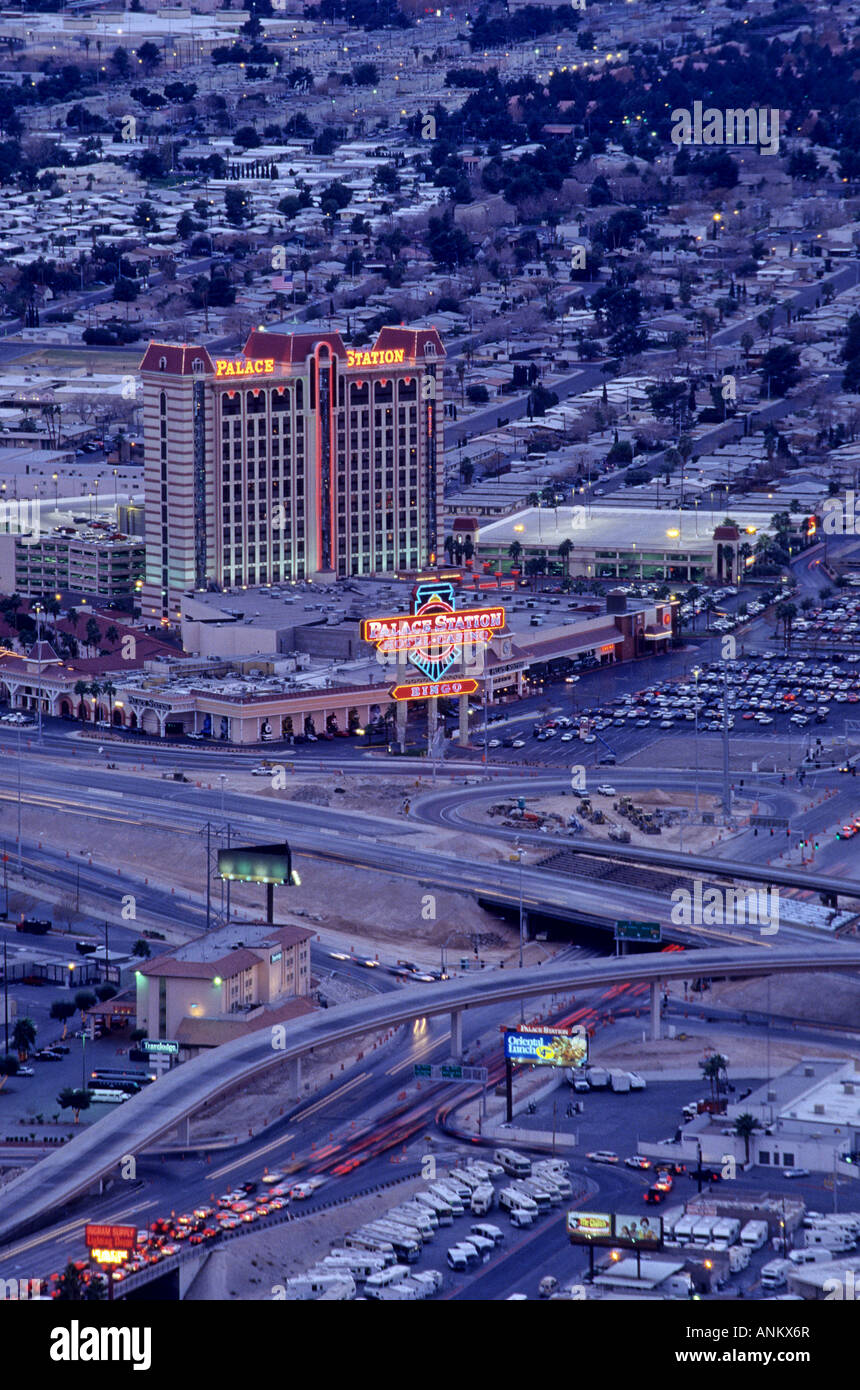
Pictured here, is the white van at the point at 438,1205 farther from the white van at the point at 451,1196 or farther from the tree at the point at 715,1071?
the tree at the point at 715,1071

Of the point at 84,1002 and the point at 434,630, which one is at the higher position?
the point at 434,630

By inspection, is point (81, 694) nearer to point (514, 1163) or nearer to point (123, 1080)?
point (123, 1080)

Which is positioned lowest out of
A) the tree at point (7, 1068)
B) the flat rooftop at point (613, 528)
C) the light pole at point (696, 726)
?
the light pole at point (696, 726)

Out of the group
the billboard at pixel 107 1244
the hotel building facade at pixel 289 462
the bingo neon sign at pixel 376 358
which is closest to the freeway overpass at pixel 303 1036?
the billboard at pixel 107 1244

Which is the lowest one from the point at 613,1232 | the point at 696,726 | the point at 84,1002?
the point at 696,726

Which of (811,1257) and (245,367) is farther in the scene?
(245,367)

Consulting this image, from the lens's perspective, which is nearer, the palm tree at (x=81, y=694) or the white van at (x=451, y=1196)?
the white van at (x=451, y=1196)

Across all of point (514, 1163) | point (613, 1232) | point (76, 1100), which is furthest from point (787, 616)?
point (613, 1232)

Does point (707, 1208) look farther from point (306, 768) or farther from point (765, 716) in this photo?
point (765, 716)
